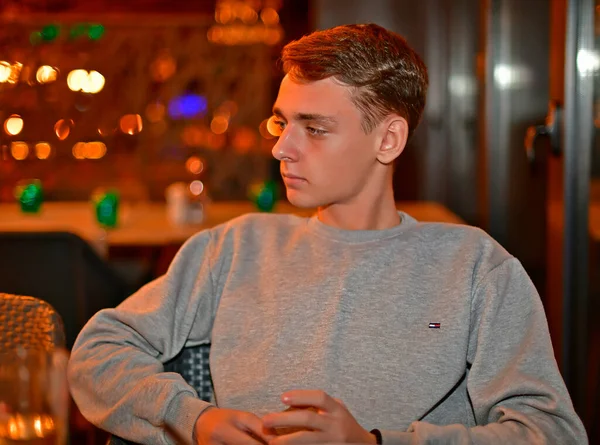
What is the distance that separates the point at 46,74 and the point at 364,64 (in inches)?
234

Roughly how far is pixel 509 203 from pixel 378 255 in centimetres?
289

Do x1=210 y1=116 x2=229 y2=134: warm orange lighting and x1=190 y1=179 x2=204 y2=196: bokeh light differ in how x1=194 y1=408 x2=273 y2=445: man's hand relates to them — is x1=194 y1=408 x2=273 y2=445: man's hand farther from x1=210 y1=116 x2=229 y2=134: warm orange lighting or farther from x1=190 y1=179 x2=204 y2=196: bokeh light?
x1=210 y1=116 x2=229 y2=134: warm orange lighting

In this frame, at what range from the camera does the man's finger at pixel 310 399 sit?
1.20 metres

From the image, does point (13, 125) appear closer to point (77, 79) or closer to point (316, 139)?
point (77, 79)

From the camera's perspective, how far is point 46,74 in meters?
7.08

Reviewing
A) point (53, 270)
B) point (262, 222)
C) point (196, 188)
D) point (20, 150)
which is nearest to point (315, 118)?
point (262, 222)

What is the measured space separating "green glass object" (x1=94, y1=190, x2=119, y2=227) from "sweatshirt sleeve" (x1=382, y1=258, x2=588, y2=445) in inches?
81.4

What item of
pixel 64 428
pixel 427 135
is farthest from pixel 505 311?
pixel 427 135

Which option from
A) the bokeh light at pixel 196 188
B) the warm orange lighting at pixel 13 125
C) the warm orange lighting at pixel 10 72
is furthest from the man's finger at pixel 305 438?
the warm orange lighting at pixel 13 125

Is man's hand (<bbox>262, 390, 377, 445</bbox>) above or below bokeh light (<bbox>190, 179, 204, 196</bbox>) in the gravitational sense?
above

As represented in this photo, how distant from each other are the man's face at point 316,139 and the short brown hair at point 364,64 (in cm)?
2

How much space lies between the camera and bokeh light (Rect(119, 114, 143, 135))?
290 inches

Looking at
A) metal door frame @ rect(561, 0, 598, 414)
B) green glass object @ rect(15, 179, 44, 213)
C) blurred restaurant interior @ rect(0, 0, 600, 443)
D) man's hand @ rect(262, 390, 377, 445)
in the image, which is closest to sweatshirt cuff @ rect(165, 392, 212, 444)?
man's hand @ rect(262, 390, 377, 445)

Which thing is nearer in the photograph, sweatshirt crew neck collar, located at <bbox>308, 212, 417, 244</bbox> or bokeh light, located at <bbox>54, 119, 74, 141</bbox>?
sweatshirt crew neck collar, located at <bbox>308, 212, 417, 244</bbox>
